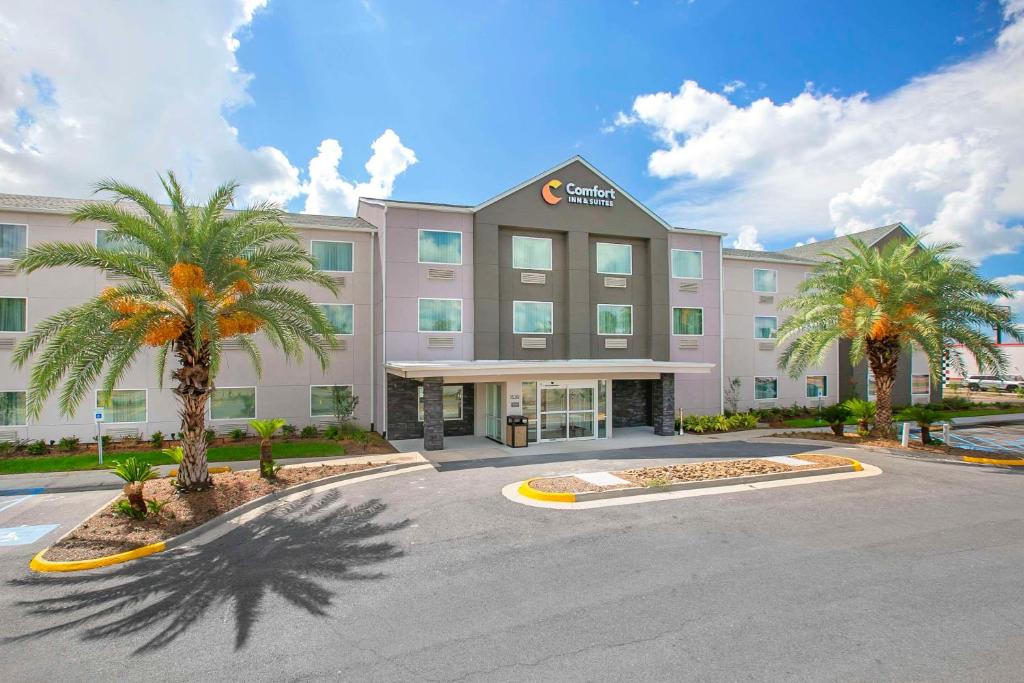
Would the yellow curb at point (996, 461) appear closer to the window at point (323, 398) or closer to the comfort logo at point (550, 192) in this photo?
the comfort logo at point (550, 192)

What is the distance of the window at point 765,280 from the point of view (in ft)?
97.7

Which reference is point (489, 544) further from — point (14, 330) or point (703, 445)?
point (14, 330)

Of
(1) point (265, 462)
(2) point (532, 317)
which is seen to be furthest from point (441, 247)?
(1) point (265, 462)

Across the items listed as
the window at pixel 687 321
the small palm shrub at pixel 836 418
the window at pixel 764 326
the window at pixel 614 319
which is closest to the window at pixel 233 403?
the window at pixel 614 319

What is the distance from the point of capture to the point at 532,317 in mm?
23578

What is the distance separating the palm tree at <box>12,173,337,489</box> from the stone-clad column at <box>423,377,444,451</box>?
594 cm

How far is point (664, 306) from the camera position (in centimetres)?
2545

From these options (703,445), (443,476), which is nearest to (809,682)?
(443,476)

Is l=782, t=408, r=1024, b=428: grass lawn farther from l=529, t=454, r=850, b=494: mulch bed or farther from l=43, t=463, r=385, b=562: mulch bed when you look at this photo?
l=43, t=463, r=385, b=562: mulch bed

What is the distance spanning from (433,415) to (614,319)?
32.1ft

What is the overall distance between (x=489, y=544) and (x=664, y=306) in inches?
715

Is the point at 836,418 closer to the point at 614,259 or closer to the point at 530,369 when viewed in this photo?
the point at 614,259

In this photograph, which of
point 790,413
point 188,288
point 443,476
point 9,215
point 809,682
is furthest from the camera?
point 790,413

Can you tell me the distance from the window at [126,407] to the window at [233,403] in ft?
7.83
